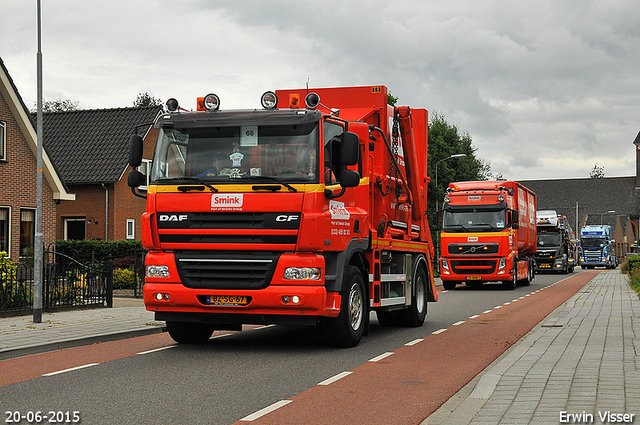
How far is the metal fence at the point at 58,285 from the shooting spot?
15188mm

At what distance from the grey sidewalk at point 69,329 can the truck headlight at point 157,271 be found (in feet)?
6.30

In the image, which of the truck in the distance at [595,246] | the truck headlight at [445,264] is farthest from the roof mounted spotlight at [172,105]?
the truck in the distance at [595,246]

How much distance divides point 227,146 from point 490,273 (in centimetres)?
1957

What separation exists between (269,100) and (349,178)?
5.07 ft

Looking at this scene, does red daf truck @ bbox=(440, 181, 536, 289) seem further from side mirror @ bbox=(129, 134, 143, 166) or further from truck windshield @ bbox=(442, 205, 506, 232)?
side mirror @ bbox=(129, 134, 143, 166)

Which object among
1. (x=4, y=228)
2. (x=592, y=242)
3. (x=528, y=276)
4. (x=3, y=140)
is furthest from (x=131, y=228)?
(x=592, y=242)

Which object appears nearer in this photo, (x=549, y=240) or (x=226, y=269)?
(x=226, y=269)

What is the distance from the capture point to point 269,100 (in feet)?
34.6

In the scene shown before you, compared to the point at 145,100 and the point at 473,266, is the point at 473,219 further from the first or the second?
the point at 145,100

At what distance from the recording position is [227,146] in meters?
10.3

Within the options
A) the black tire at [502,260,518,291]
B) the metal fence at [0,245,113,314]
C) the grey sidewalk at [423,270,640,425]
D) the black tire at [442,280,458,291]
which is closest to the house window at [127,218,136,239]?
the black tire at [442,280,458,291]

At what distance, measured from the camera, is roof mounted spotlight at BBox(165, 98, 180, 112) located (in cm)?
1084

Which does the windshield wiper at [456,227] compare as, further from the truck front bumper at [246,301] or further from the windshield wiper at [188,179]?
the windshield wiper at [188,179]

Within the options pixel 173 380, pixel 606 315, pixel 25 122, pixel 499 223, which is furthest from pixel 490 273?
pixel 173 380
